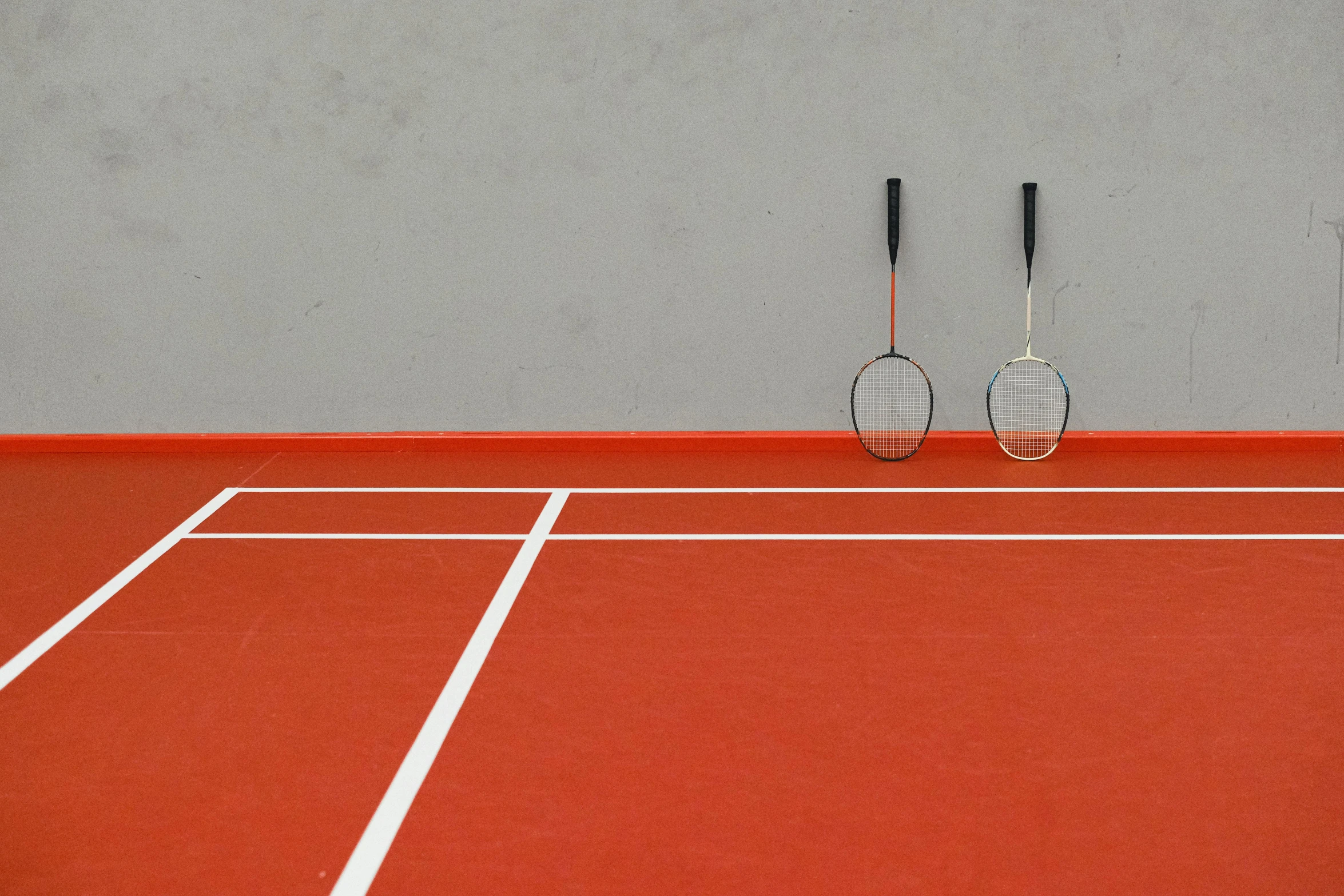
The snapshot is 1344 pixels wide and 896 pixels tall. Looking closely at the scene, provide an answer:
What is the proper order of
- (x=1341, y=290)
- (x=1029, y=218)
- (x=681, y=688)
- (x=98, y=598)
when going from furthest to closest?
(x=1341, y=290) < (x=1029, y=218) < (x=98, y=598) < (x=681, y=688)

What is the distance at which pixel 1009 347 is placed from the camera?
536 centimetres

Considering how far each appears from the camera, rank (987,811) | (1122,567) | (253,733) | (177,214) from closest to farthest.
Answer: (987,811) < (253,733) < (1122,567) < (177,214)

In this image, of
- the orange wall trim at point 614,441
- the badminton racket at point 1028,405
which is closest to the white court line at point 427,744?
the orange wall trim at point 614,441

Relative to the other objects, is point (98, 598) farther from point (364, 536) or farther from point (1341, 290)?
point (1341, 290)

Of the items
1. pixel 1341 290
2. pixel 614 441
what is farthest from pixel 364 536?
pixel 1341 290

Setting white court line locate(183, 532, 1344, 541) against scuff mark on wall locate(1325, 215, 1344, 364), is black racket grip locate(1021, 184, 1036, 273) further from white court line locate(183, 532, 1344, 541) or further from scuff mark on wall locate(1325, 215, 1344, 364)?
white court line locate(183, 532, 1344, 541)

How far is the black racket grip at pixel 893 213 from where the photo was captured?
5.17 metres

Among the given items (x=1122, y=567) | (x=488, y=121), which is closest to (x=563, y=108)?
(x=488, y=121)

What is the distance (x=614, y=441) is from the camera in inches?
217

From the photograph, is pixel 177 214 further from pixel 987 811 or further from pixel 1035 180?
pixel 987 811

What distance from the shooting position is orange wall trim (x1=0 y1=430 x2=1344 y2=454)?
5.35 m

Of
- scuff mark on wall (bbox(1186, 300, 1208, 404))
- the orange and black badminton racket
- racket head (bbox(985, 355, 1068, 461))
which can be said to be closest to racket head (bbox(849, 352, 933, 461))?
the orange and black badminton racket

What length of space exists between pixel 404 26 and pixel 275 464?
2.04m

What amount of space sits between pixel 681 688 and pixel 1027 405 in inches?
115
